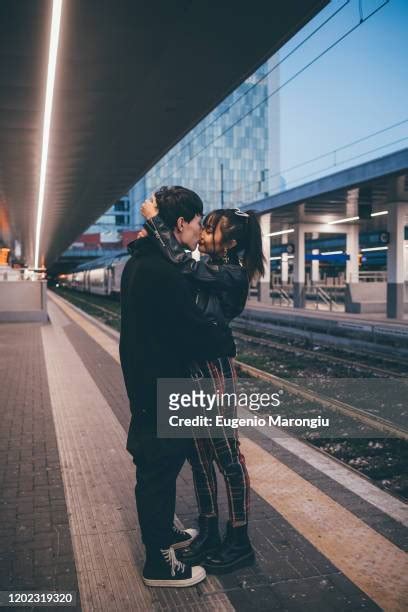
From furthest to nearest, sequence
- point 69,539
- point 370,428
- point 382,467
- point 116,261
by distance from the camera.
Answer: point 116,261 < point 370,428 < point 382,467 < point 69,539

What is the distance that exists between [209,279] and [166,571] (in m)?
1.45

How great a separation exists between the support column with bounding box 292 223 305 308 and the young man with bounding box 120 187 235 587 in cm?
Answer: 2466

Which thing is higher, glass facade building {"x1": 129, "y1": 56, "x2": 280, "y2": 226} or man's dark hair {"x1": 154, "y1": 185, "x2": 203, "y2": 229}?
glass facade building {"x1": 129, "y1": 56, "x2": 280, "y2": 226}

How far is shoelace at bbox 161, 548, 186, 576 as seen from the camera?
106 inches

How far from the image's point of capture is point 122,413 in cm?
631

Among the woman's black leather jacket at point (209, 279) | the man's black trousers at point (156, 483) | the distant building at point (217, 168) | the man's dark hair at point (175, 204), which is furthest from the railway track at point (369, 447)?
the distant building at point (217, 168)

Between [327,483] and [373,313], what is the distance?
19.9 m

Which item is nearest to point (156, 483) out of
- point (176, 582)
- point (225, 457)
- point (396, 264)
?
point (225, 457)

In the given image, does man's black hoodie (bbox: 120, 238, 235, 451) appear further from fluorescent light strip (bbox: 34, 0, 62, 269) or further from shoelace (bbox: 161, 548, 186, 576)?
fluorescent light strip (bbox: 34, 0, 62, 269)

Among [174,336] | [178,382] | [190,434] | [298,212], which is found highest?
[298,212]

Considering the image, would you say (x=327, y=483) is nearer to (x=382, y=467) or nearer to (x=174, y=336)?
(x=382, y=467)

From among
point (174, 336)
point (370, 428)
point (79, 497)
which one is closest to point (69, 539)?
point (79, 497)

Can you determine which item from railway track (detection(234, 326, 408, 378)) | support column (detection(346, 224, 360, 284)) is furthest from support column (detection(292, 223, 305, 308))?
railway track (detection(234, 326, 408, 378))

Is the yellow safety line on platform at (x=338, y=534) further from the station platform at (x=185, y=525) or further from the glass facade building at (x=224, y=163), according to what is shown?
the glass facade building at (x=224, y=163)
